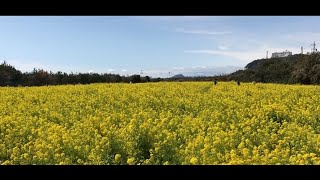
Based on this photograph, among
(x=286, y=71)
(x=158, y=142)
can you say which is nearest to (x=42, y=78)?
(x=158, y=142)

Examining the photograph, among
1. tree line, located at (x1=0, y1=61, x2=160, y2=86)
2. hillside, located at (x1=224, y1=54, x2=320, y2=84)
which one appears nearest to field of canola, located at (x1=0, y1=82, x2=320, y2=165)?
tree line, located at (x1=0, y1=61, x2=160, y2=86)

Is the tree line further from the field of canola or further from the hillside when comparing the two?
the field of canola

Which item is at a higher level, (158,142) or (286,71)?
(286,71)

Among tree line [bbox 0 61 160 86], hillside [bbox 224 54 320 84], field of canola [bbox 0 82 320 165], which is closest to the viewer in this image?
field of canola [bbox 0 82 320 165]

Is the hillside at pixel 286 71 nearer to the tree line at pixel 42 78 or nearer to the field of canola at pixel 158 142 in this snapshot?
the tree line at pixel 42 78

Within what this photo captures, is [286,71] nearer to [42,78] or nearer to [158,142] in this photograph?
[42,78]

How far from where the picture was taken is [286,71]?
37.7 metres

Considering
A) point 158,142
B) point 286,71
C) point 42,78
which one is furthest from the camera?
point 286,71

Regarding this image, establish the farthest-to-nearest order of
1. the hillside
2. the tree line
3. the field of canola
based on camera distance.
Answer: the hillside, the tree line, the field of canola

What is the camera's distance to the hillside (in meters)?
33.8
